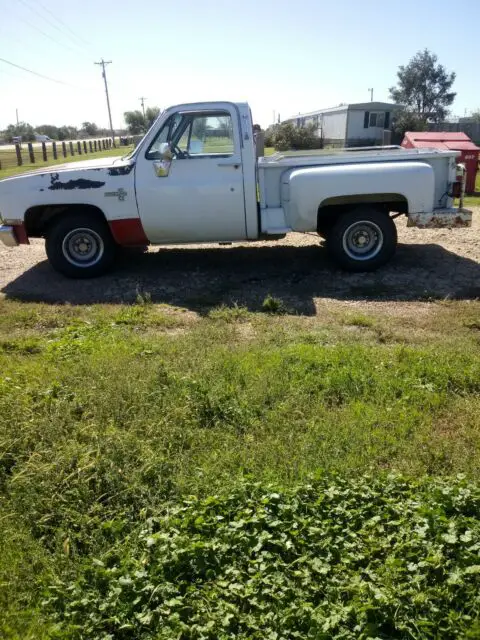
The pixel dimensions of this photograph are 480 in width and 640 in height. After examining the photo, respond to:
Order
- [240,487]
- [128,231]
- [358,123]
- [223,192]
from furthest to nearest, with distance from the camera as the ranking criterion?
[358,123]
[128,231]
[223,192]
[240,487]

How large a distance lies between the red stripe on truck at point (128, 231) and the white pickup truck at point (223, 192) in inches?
0.5

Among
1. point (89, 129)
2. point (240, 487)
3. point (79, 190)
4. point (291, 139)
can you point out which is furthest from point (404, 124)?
point (89, 129)

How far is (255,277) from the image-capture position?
7297mm

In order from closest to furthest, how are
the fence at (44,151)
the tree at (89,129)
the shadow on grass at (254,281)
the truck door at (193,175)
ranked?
the shadow on grass at (254,281)
the truck door at (193,175)
the fence at (44,151)
the tree at (89,129)

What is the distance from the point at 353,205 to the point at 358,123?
31700 millimetres

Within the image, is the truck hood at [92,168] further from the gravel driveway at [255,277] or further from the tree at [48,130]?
the tree at [48,130]

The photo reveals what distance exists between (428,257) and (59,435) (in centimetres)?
601

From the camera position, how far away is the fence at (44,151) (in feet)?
88.7

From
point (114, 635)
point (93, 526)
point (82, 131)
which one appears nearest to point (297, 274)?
point (93, 526)

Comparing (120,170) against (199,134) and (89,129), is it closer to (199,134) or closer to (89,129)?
(199,134)

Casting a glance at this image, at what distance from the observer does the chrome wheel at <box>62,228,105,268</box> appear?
23.7ft

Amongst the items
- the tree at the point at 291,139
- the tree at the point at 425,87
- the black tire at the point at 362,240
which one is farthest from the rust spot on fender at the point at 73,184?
the tree at the point at 425,87

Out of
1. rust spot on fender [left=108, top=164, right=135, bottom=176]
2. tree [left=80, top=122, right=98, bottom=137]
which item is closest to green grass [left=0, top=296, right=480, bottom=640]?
rust spot on fender [left=108, top=164, right=135, bottom=176]

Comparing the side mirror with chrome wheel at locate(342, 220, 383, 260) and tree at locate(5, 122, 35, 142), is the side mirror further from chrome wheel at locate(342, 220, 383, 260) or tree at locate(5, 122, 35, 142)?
tree at locate(5, 122, 35, 142)
